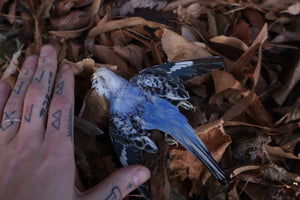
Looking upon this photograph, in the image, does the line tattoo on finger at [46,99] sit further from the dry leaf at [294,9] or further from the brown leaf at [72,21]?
the dry leaf at [294,9]

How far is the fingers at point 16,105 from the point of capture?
0.99 m

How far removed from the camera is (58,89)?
3.47ft

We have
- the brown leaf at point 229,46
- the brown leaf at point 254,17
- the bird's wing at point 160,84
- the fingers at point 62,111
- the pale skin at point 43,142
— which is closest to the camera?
the pale skin at point 43,142

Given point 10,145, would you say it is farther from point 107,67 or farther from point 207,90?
point 207,90

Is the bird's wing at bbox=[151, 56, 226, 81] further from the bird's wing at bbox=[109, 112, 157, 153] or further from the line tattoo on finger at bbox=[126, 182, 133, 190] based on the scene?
the line tattoo on finger at bbox=[126, 182, 133, 190]

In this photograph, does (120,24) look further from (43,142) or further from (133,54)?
(43,142)

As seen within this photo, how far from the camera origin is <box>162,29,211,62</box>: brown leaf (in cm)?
116

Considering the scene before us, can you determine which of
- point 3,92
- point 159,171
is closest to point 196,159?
point 159,171

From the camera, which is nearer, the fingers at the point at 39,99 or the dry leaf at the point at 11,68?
the fingers at the point at 39,99

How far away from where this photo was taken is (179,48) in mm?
1183

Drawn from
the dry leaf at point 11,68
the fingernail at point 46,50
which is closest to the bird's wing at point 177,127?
the fingernail at point 46,50

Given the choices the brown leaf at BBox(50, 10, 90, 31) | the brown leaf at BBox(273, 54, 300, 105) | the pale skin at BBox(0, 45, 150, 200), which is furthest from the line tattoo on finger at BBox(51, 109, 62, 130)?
the brown leaf at BBox(273, 54, 300, 105)

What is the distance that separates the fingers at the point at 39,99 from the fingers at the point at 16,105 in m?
0.04

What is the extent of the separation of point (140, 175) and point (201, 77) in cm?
57
